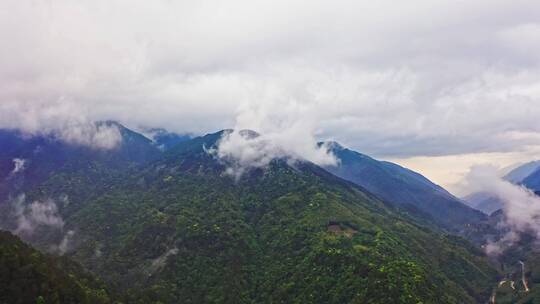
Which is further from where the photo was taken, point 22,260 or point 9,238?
point 9,238

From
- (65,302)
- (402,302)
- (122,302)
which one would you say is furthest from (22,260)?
(402,302)

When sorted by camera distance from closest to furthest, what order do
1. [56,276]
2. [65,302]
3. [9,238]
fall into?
[65,302], [56,276], [9,238]

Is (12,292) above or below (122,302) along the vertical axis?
above

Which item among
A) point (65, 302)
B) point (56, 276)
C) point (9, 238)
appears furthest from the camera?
point (9, 238)

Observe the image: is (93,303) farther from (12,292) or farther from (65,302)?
(12,292)

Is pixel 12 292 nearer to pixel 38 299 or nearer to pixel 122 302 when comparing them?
pixel 38 299

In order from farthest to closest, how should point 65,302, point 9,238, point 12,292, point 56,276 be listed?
point 9,238 < point 56,276 < point 65,302 < point 12,292

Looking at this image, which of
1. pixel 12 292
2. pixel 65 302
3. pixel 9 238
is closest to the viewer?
pixel 12 292

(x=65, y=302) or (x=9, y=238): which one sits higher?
(x=9, y=238)

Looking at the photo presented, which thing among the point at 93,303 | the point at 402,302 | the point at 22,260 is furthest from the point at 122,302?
the point at 402,302
